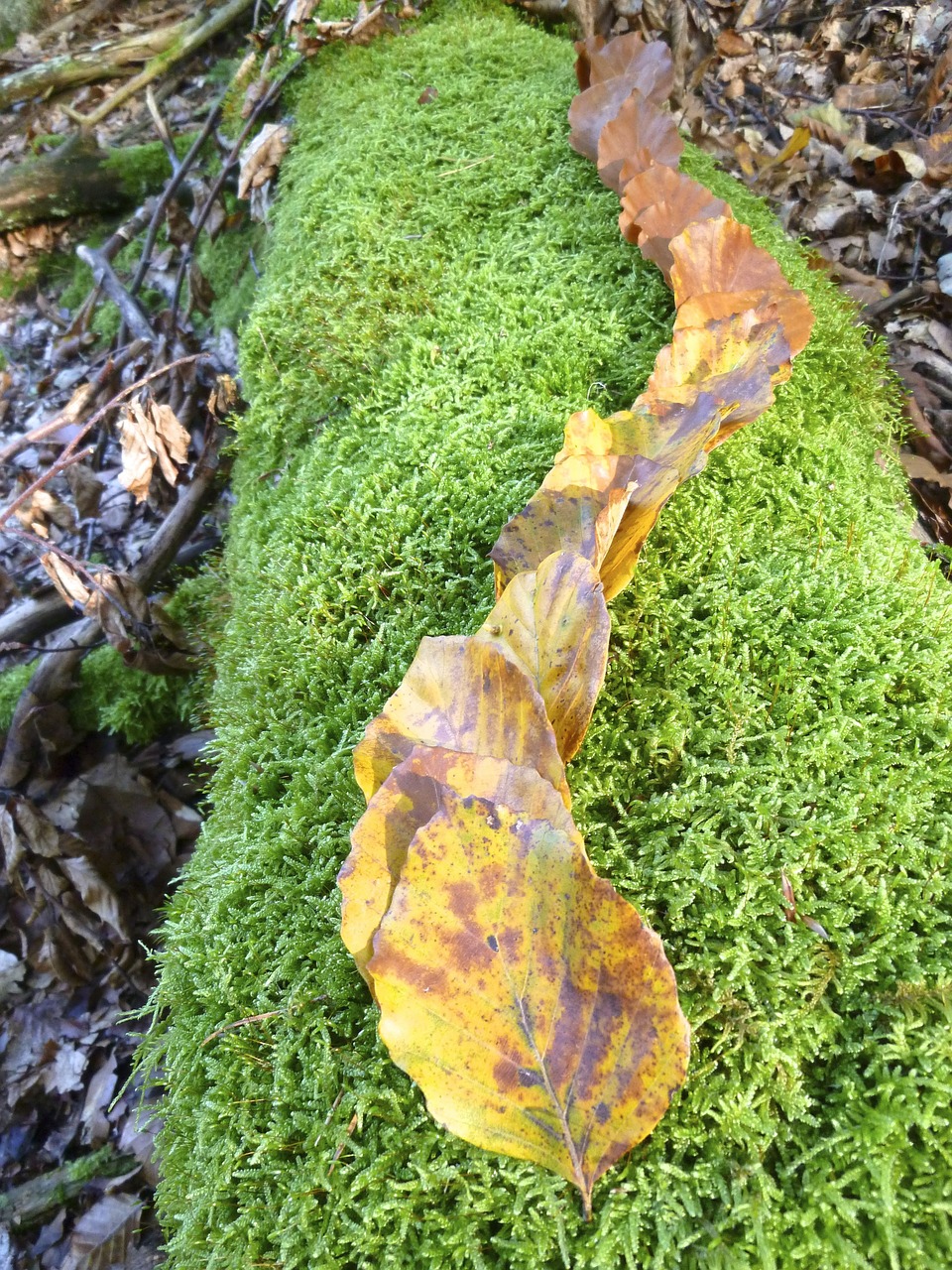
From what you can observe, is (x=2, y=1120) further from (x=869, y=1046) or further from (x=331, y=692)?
(x=869, y=1046)

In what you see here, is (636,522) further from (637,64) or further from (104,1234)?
(104,1234)

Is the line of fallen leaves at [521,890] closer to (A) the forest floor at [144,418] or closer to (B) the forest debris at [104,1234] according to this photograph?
(A) the forest floor at [144,418]

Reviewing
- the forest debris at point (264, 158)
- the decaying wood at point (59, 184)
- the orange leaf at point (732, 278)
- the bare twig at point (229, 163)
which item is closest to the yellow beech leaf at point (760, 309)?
the orange leaf at point (732, 278)

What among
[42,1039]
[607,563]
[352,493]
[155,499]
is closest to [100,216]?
[155,499]

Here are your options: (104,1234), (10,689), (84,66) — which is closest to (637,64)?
(10,689)

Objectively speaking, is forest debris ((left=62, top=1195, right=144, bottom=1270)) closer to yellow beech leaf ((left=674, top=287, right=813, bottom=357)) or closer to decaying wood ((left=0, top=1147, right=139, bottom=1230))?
decaying wood ((left=0, top=1147, right=139, bottom=1230))

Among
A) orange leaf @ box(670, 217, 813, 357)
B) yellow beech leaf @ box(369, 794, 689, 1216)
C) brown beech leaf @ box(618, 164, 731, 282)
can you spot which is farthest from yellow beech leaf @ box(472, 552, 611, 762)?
brown beech leaf @ box(618, 164, 731, 282)
